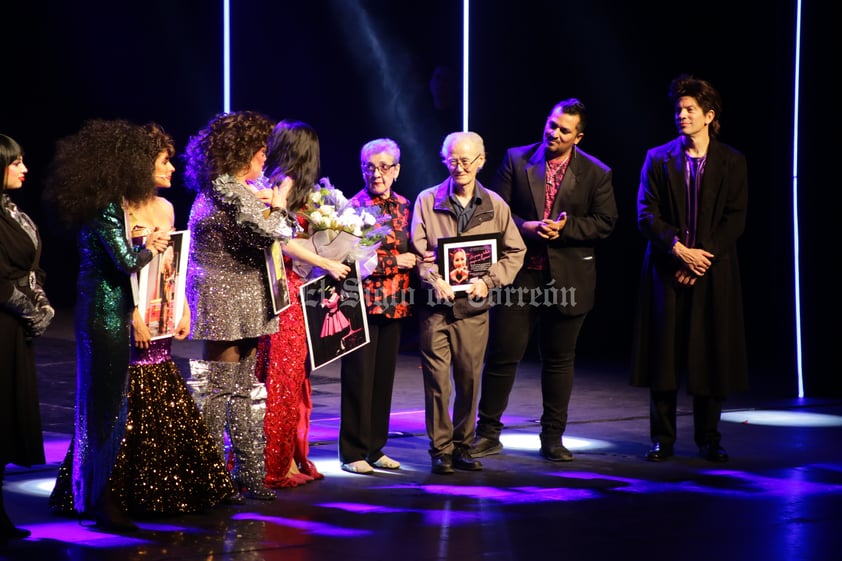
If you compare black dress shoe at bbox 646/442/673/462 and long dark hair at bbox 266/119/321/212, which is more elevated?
long dark hair at bbox 266/119/321/212

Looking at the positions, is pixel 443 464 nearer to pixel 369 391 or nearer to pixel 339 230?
pixel 369 391

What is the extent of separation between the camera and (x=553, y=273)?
5816mm

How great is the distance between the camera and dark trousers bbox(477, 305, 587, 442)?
586cm

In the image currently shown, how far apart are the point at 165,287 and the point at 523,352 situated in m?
1.99

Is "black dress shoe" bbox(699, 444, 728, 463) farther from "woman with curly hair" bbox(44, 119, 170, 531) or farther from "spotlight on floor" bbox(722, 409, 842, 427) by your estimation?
"woman with curly hair" bbox(44, 119, 170, 531)

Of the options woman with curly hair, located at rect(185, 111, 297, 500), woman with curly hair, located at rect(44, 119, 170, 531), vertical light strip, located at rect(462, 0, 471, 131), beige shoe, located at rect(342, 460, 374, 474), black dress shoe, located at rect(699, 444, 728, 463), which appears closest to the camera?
woman with curly hair, located at rect(44, 119, 170, 531)

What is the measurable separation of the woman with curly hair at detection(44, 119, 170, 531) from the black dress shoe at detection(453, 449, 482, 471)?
1683 mm

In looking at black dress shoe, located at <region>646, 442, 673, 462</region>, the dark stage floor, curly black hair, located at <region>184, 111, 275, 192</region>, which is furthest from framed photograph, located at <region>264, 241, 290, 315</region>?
black dress shoe, located at <region>646, 442, 673, 462</region>

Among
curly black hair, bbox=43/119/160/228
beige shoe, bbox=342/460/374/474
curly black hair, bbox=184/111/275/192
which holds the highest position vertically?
curly black hair, bbox=184/111/275/192

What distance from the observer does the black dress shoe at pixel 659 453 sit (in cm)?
573

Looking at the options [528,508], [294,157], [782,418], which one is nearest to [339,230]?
[294,157]

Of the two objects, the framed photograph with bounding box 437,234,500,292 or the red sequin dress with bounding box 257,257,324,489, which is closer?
the red sequin dress with bounding box 257,257,324,489

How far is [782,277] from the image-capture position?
8164 mm

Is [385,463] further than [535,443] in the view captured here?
No
